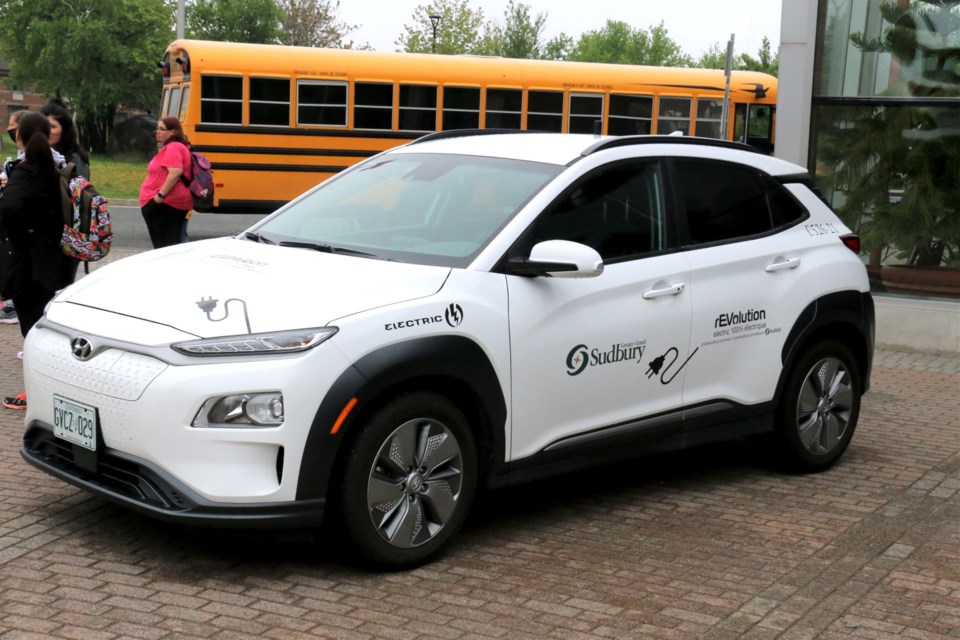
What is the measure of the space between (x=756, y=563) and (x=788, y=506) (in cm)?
98

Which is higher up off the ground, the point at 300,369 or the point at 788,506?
the point at 300,369

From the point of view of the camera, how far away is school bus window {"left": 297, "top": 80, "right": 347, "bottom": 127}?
2038 centimetres

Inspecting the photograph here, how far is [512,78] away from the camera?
2148 cm

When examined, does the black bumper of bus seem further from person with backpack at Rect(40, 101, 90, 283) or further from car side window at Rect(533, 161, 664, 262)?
person with backpack at Rect(40, 101, 90, 283)

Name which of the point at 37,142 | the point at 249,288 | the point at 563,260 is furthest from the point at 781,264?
the point at 37,142

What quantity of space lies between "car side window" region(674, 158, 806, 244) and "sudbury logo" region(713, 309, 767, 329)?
1.22 ft

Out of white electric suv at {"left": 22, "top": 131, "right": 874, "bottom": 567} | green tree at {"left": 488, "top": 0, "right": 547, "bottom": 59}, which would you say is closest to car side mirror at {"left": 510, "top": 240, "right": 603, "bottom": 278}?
white electric suv at {"left": 22, "top": 131, "right": 874, "bottom": 567}

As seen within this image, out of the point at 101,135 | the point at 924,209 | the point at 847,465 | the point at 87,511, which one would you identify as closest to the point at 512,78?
the point at 924,209

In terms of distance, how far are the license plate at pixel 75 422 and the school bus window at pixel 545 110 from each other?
17196 mm

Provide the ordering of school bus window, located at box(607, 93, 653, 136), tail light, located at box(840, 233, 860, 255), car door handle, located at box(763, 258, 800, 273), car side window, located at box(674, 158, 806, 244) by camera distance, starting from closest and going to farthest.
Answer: car side window, located at box(674, 158, 806, 244) → car door handle, located at box(763, 258, 800, 273) → tail light, located at box(840, 233, 860, 255) → school bus window, located at box(607, 93, 653, 136)

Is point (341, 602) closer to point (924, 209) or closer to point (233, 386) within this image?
point (233, 386)

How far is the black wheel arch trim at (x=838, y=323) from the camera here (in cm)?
649

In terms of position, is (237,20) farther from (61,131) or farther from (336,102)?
(61,131)

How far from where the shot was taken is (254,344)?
456cm
